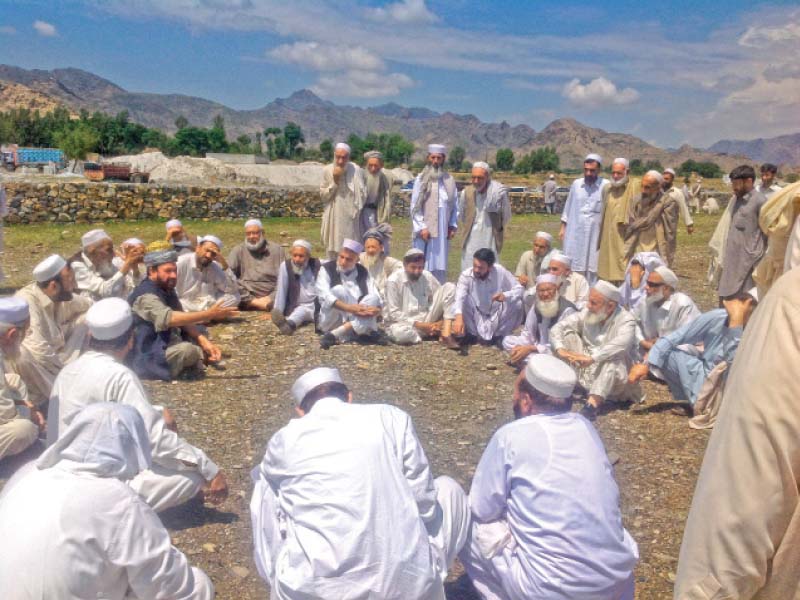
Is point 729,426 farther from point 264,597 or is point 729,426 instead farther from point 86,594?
point 264,597

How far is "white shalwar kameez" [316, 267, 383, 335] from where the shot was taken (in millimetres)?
6711

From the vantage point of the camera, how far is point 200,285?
7.32 metres

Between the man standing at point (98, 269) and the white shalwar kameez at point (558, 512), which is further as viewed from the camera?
the man standing at point (98, 269)

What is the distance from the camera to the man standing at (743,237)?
6914 mm

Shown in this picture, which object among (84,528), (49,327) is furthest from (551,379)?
(49,327)

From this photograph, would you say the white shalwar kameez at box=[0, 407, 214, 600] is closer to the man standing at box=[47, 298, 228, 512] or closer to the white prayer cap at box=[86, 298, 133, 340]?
the man standing at box=[47, 298, 228, 512]

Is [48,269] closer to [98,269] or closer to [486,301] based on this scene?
[98,269]

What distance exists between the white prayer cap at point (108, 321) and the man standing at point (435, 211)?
4.73m

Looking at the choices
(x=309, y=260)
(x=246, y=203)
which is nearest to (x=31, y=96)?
(x=246, y=203)

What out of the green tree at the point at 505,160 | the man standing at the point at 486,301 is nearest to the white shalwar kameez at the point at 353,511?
the man standing at the point at 486,301

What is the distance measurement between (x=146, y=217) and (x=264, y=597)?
1357cm

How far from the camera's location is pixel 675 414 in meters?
5.20

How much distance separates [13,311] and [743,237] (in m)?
Answer: 6.32

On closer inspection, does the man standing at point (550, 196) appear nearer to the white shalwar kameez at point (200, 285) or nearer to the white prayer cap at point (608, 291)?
the white shalwar kameez at point (200, 285)
